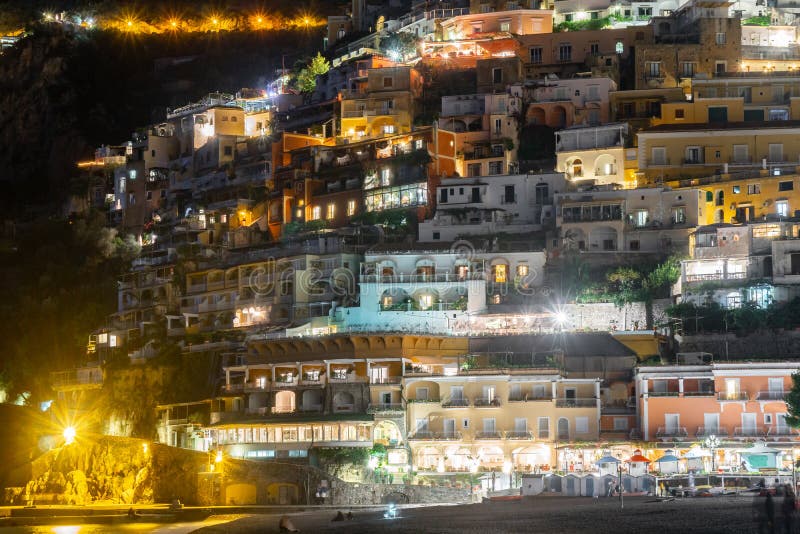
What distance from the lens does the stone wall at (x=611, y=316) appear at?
65.3m

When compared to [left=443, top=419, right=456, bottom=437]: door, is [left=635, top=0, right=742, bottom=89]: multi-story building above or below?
above

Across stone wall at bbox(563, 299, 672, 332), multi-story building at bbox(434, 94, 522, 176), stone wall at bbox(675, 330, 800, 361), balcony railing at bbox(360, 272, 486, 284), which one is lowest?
stone wall at bbox(675, 330, 800, 361)

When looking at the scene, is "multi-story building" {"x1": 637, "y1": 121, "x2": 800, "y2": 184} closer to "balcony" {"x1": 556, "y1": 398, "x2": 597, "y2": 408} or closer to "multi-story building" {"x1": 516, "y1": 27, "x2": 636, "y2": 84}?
"multi-story building" {"x1": 516, "y1": 27, "x2": 636, "y2": 84}

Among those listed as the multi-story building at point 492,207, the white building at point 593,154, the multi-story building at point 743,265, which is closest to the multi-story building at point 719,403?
the multi-story building at point 743,265

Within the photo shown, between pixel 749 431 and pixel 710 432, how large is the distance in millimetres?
1594

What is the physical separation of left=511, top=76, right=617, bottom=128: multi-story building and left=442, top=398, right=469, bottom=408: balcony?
87.5 feet

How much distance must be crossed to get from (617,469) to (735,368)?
296 inches

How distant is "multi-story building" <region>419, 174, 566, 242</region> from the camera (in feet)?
241

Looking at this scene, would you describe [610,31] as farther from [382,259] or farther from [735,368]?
[735,368]

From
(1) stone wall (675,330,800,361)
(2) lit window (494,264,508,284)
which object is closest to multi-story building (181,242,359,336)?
(2) lit window (494,264,508,284)

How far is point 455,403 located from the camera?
59.9 metres

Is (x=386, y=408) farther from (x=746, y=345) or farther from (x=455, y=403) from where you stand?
(x=746, y=345)

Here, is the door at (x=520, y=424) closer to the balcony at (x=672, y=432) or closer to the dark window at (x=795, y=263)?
the balcony at (x=672, y=432)

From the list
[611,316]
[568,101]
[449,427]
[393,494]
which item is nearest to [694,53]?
[568,101]
